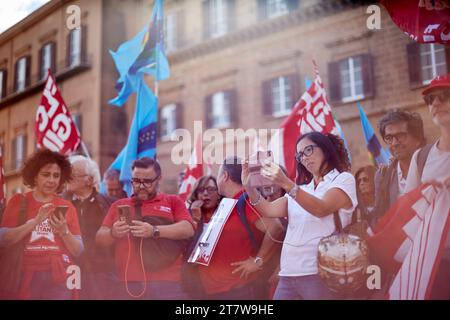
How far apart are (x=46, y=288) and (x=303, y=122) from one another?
201cm

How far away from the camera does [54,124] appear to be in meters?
4.21

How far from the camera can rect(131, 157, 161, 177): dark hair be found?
12.5 ft

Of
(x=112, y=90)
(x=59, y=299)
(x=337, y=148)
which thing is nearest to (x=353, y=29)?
(x=337, y=148)

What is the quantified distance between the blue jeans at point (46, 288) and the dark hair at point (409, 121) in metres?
2.28

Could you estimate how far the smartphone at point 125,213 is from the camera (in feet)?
12.0

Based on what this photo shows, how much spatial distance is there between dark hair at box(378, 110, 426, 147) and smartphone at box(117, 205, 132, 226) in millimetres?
1670

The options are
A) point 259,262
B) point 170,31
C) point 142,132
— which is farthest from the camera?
point 170,31

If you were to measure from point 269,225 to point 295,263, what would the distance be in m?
0.29

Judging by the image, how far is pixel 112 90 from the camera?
4.32m

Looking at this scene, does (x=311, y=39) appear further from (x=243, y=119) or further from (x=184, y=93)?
(x=184, y=93)

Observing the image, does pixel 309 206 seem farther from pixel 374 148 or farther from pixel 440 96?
pixel 440 96

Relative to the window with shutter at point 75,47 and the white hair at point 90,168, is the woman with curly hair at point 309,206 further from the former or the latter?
the window with shutter at point 75,47

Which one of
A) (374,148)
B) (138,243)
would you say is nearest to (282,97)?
(374,148)

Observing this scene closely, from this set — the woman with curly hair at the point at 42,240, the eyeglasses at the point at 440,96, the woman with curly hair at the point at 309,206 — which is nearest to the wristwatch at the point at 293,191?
the woman with curly hair at the point at 309,206
